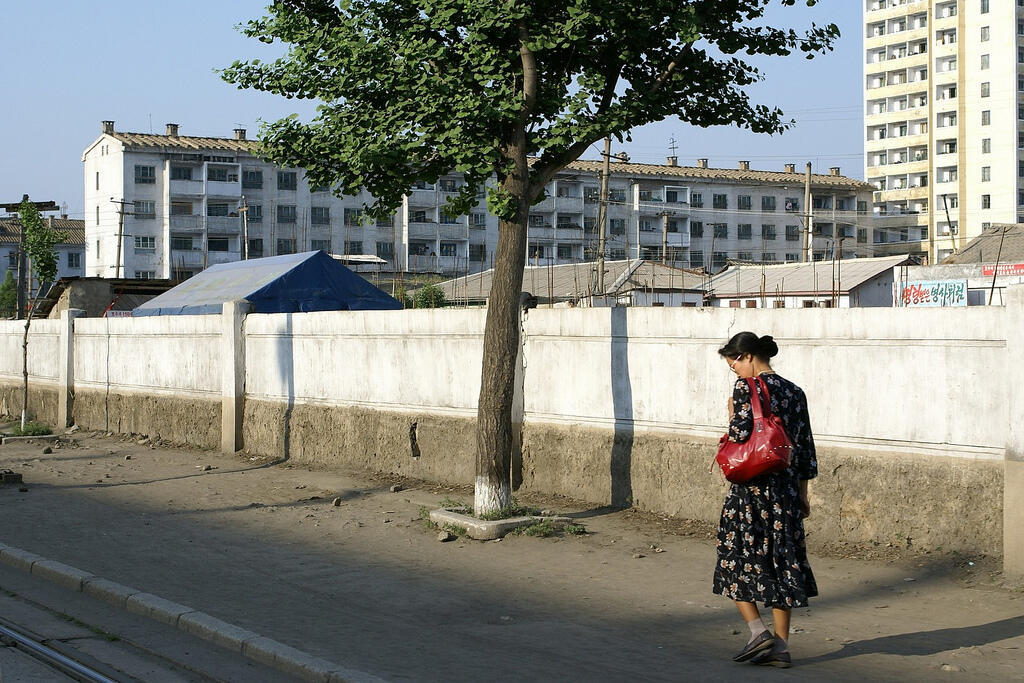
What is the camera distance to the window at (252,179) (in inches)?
3004

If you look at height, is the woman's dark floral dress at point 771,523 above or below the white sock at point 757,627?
above

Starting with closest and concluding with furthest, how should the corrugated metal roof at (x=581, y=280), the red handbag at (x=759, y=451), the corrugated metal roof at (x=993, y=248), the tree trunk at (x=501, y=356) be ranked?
1. the red handbag at (x=759, y=451)
2. the tree trunk at (x=501, y=356)
3. the corrugated metal roof at (x=993, y=248)
4. the corrugated metal roof at (x=581, y=280)

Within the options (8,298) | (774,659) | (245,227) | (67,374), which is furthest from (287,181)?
(774,659)

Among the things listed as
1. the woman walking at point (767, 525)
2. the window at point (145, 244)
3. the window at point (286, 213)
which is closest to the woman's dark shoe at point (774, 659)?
the woman walking at point (767, 525)

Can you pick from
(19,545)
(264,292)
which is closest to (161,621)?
(19,545)

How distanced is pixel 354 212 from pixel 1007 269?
159 ft

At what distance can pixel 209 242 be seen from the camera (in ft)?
249

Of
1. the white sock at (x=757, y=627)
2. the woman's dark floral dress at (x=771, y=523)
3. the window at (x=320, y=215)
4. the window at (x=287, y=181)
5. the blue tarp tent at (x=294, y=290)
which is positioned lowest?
the white sock at (x=757, y=627)

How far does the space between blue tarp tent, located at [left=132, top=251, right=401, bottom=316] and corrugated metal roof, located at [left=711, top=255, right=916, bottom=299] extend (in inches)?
917

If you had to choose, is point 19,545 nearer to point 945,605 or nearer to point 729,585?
point 729,585

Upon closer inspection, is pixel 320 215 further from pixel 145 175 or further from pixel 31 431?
pixel 31 431

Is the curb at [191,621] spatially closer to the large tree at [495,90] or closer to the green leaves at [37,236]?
the large tree at [495,90]

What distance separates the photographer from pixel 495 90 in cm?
986

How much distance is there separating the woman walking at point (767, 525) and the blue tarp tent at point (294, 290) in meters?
19.7
